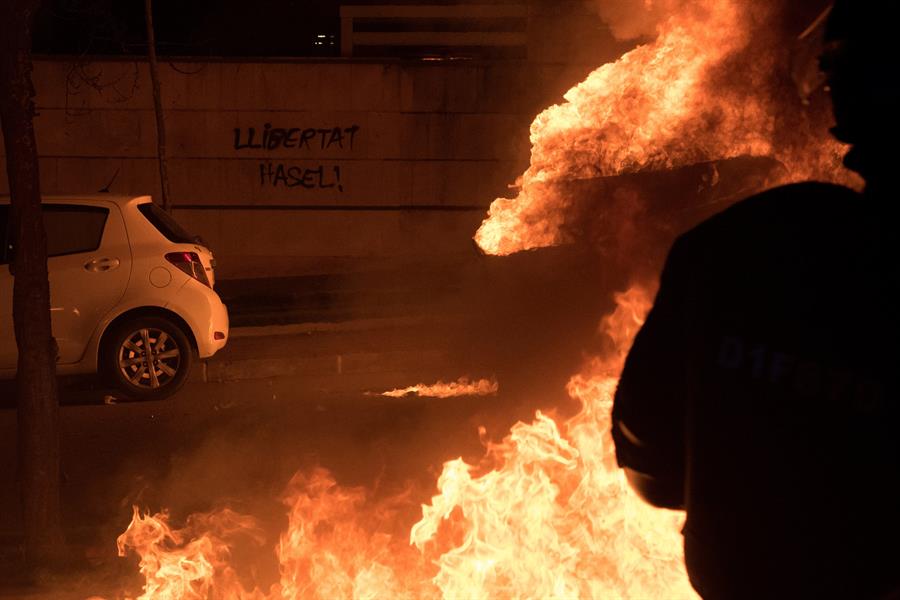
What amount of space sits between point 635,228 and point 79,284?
5.97 m

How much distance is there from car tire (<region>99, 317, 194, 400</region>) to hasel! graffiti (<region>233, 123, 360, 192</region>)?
7770mm

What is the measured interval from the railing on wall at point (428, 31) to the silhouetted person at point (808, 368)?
16.0 metres

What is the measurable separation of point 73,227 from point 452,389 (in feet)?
12.7

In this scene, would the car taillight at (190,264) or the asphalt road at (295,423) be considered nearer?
the asphalt road at (295,423)

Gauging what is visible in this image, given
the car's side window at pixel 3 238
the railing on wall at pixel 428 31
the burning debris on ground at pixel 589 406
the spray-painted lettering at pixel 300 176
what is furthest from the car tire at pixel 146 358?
the railing on wall at pixel 428 31

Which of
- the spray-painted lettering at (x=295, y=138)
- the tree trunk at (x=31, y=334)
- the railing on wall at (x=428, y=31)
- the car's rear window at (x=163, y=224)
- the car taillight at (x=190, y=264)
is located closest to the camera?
the tree trunk at (x=31, y=334)

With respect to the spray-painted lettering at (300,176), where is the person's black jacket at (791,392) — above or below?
above

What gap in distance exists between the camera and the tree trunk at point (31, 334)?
5230 millimetres

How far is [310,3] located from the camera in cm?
1805

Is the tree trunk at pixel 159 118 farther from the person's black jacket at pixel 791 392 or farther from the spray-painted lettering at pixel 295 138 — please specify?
the person's black jacket at pixel 791 392

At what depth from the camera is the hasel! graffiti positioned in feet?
55.4

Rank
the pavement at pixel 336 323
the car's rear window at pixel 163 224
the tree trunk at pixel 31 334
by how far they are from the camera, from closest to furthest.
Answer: the tree trunk at pixel 31 334 → the car's rear window at pixel 163 224 → the pavement at pixel 336 323

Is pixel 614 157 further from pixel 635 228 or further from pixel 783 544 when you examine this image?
pixel 783 544

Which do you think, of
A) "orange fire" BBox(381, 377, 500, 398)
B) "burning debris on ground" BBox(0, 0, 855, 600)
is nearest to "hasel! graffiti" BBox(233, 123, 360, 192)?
"orange fire" BBox(381, 377, 500, 398)
